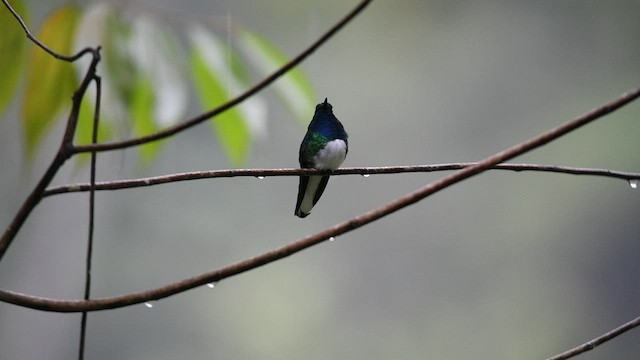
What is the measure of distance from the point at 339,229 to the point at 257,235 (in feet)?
10.7

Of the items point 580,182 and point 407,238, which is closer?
point 407,238

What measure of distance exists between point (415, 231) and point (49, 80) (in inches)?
121

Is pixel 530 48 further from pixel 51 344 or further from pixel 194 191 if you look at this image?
pixel 51 344

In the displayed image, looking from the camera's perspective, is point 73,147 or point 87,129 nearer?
point 73,147

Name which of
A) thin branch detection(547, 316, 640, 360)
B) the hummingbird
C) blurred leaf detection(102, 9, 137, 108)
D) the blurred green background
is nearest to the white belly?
the hummingbird

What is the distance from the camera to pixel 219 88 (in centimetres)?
69

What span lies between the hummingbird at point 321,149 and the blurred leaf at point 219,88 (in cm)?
8

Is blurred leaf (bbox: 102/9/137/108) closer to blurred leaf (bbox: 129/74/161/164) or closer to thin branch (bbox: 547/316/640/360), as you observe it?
blurred leaf (bbox: 129/74/161/164)

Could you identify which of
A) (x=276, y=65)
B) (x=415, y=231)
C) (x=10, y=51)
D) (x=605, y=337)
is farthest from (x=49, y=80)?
(x=415, y=231)

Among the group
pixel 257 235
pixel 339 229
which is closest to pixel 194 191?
pixel 257 235

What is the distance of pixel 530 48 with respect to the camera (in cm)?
381

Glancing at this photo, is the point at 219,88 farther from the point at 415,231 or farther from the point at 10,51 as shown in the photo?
the point at 415,231

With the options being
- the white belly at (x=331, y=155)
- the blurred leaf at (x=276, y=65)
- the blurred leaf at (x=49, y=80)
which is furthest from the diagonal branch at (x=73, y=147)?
the white belly at (x=331, y=155)

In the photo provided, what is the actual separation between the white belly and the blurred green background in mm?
2010
